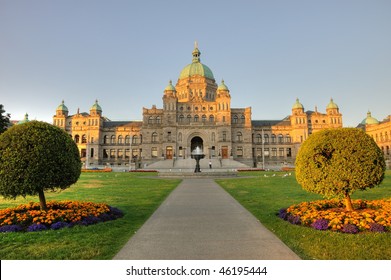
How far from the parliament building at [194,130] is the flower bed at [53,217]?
5700cm

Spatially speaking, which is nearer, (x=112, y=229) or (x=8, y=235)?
(x=8, y=235)

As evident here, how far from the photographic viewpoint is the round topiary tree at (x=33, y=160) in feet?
33.7

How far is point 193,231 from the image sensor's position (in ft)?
29.9

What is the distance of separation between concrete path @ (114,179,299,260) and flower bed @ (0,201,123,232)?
1991 millimetres

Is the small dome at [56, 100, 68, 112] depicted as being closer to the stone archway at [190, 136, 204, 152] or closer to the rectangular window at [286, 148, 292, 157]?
the stone archway at [190, 136, 204, 152]

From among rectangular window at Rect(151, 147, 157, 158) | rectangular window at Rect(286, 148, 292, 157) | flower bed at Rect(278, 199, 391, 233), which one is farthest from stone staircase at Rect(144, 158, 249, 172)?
flower bed at Rect(278, 199, 391, 233)

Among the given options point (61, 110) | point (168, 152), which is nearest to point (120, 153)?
point (168, 152)

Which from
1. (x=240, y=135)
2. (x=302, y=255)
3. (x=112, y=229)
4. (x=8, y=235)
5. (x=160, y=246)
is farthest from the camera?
(x=240, y=135)

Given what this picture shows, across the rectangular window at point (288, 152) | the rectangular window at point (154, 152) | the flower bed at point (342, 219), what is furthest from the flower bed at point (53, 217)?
the rectangular window at point (288, 152)

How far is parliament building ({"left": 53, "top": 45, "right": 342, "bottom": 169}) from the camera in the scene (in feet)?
246

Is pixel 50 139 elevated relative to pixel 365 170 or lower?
elevated

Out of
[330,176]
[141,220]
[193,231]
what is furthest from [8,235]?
[330,176]

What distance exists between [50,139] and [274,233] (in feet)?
29.5

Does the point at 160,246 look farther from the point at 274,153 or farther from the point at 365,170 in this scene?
the point at 274,153
